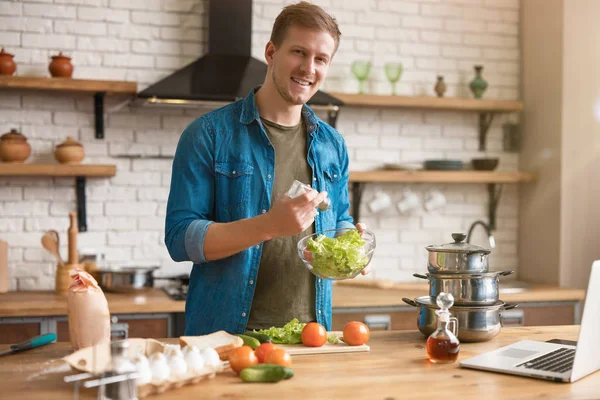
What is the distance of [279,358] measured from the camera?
189 cm

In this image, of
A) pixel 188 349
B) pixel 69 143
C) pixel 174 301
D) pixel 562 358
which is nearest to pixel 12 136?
pixel 69 143

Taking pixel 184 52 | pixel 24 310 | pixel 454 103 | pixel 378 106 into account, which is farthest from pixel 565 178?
pixel 24 310

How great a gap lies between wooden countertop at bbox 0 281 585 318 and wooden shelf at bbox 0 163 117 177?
0.65 meters

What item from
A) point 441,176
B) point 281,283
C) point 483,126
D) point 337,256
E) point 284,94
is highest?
point 483,126

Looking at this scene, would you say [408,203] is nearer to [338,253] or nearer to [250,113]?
[250,113]

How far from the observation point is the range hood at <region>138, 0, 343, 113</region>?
4.02 metres

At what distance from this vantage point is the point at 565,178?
15.4 ft

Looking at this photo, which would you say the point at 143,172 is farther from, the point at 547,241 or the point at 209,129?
the point at 547,241

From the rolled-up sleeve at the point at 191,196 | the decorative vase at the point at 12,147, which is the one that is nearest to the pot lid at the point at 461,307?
the rolled-up sleeve at the point at 191,196

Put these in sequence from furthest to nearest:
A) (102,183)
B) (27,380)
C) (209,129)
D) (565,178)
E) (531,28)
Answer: (531,28), (565,178), (102,183), (209,129), (27,380)

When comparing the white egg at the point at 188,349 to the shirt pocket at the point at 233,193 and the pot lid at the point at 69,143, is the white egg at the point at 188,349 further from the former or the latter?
the pot lid at the point at 69,143

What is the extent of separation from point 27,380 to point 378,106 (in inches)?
135

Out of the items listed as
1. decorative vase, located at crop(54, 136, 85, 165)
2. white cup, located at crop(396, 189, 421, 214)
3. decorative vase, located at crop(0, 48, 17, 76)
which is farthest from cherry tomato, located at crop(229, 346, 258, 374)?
white cup, located at crop(396, 189, 421, 214)

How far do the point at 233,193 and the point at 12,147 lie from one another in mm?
1986
